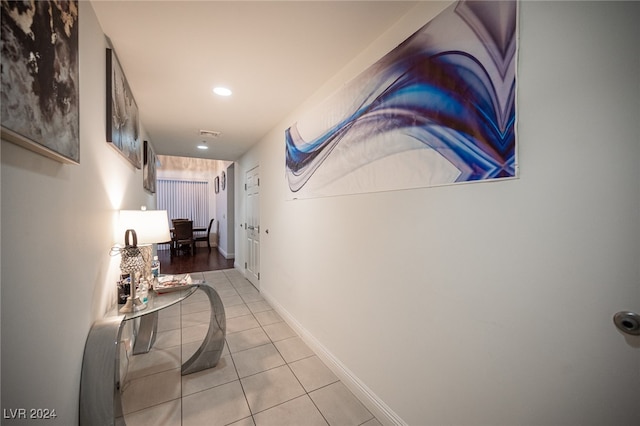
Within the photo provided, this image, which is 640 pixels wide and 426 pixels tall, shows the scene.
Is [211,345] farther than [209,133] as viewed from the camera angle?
No

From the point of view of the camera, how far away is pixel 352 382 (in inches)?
68.7

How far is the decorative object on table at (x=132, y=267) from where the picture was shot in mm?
1439

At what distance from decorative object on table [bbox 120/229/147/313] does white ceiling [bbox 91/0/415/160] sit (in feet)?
4.05

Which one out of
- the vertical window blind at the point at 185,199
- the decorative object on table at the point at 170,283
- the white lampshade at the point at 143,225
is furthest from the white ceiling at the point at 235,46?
the vertical window blind at the point at 185,199

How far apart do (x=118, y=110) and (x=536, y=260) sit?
8.10 ft

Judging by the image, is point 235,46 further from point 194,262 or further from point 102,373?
point 194,262

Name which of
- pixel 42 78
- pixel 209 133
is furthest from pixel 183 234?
pixel 42 78

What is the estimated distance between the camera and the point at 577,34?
78 centimetres

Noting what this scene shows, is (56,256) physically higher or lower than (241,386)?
higher

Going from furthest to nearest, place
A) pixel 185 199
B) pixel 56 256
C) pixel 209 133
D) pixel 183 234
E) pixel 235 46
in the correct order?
pixel 185 199, pixel 183 234, pixel 209 133, pixel 235 46, pixel 56 256

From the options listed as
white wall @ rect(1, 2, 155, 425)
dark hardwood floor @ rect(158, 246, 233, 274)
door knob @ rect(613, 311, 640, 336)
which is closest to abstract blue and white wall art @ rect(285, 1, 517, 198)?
door knob @ rect(613, 311, 640, 336)

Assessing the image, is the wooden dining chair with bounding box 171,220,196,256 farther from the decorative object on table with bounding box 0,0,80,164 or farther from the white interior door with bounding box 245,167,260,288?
the decorative object on table with bounding box 0,0,80,164

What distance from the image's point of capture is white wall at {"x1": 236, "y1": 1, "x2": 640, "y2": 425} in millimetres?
714

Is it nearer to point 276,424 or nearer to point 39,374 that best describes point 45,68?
point 39,374
